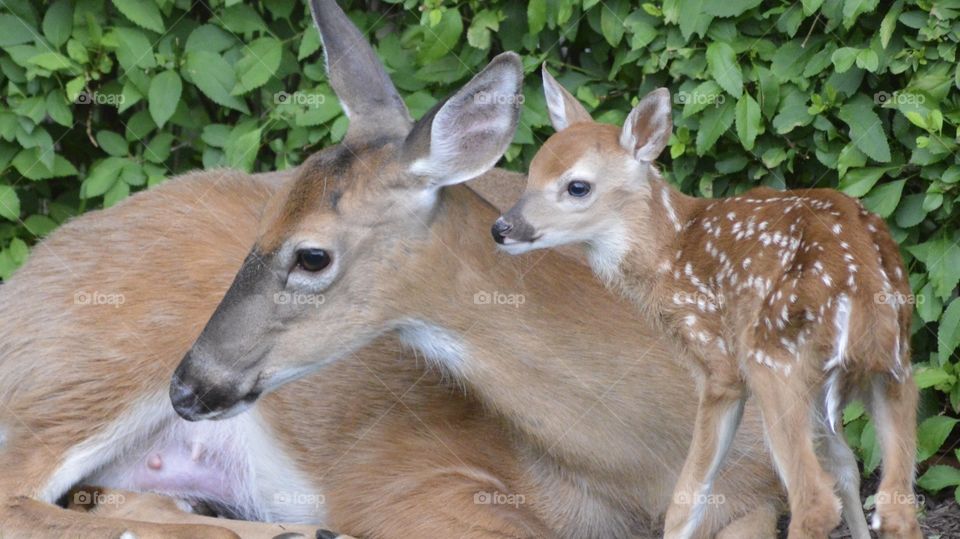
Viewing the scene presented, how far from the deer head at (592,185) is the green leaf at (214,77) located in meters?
2.78

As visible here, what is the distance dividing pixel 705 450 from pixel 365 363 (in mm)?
1629

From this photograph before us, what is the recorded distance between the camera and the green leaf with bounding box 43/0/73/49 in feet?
25.7

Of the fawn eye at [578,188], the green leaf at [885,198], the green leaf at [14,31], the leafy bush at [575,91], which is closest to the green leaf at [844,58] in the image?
the leafy bush at [575,91]

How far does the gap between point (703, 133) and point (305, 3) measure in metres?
2.31

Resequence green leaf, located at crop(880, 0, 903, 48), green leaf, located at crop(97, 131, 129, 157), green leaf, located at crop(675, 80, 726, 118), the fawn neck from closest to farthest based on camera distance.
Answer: the fawn neck → green leaf, located at crop(880, 0, 903, 48) → green leaf, located at crop(675, 80, 726, 118) → green leaf, located at crop(97, 131, 129, 157)

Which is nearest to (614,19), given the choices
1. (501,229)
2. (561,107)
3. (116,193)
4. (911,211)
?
(561,107)

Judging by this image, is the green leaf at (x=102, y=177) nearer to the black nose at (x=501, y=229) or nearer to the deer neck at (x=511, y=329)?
the deer neck at (x=511, y=329)

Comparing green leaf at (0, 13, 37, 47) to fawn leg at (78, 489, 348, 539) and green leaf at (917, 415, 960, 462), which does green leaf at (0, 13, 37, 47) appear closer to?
fawn leg at (78, 489, 348, 539)

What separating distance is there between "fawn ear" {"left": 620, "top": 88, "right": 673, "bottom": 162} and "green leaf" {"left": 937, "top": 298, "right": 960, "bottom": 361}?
5.51 ft

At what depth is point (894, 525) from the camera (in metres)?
4.62

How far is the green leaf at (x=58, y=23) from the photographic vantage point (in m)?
7.83

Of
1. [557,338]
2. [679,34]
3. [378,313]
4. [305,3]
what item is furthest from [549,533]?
[305,3]

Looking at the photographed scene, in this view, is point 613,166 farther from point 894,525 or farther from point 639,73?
point 639,73

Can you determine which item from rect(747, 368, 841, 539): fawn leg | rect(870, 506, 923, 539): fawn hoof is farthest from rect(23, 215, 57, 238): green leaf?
rect(870, 506, 923, 539): fawn hoof
